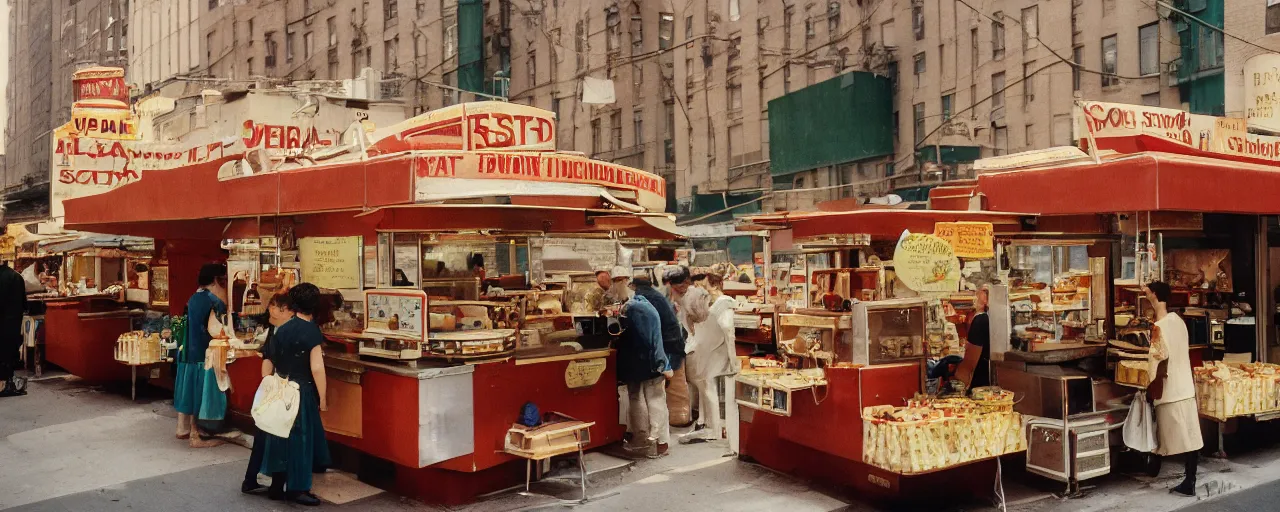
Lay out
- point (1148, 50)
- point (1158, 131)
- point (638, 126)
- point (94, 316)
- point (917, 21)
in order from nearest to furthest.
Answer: point (1158, 131) → point (94, 316) → point (1148, 50) → point (917, 21) → point (638, 126)

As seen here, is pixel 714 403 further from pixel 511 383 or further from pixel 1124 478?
pixel 1124 478

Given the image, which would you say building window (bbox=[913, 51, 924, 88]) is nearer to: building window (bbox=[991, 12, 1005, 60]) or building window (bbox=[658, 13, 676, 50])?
building window (bbox=[991, 12, 1005, 60])

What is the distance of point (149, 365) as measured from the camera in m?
12.0

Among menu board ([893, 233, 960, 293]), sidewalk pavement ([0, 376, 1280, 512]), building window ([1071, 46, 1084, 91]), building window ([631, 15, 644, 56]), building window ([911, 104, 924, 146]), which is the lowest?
sidewalk pavement ([0, 376, 1280, 512])

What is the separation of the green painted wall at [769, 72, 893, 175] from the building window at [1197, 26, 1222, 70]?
25.3ft

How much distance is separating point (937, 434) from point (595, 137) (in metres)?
25.6

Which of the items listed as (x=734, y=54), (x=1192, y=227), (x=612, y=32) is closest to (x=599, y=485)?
(x=1192, y=227)

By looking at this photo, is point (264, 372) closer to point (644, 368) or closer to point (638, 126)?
point (644, 368)

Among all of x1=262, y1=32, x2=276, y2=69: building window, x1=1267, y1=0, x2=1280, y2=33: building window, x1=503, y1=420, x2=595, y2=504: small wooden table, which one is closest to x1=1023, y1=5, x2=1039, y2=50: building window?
x1=1267, y1=0, x2=1280, y2=33: building window

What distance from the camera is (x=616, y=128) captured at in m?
30.8

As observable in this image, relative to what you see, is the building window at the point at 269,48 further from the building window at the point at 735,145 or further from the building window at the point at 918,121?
the building window at the point at 918,121

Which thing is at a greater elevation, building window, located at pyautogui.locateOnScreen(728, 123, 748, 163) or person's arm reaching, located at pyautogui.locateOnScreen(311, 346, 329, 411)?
building window, located at pyautogui.locateOnScreen(728, 123, 748, 163)

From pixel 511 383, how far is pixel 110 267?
41.9 feet

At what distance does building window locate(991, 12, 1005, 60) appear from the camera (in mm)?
20938
